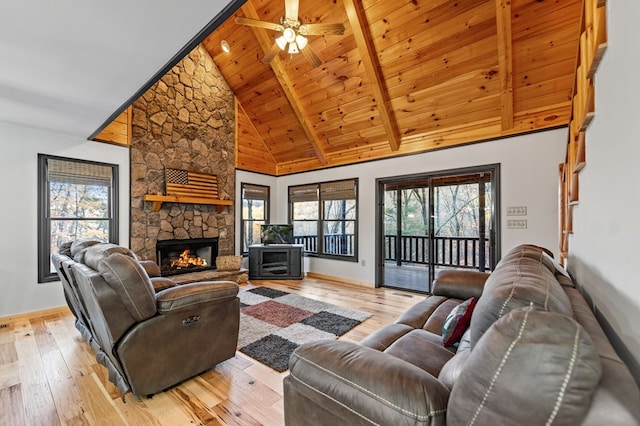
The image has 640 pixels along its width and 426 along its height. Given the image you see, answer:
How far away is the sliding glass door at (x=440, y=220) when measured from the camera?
13.8 ft

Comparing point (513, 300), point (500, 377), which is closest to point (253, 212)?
point (513, 300)

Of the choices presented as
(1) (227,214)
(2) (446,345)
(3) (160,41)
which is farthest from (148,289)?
(1) (227,214)

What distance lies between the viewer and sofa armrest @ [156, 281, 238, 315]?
188 centimetres

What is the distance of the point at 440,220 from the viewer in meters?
4.95

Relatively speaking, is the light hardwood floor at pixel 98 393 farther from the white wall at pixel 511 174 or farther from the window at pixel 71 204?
the white wall at pixel 511 174

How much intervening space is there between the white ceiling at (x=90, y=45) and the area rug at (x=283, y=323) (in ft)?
8.49

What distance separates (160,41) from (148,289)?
1.66 metres

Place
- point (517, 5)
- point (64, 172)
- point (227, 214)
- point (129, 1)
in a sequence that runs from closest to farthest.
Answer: point (129, 1)
point (517, 5)
point (64, 172)
point (227, 214)

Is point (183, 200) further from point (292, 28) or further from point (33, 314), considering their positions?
point (292, 28)

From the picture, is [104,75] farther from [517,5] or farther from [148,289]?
[517,5]

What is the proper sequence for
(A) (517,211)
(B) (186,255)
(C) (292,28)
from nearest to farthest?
1. (C) (292,28)
2. (A) (517,211)
3. (B) (186,255)

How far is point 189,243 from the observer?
5.05 m

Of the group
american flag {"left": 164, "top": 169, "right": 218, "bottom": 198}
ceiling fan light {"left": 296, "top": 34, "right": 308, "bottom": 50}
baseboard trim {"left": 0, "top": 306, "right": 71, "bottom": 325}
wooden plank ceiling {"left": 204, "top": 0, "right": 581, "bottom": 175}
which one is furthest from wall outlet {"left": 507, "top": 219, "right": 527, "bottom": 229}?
baseboard trim {"left": 0, "top": 306, "right": 71, "bottom": 325}

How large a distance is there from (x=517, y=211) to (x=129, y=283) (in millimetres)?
4444
